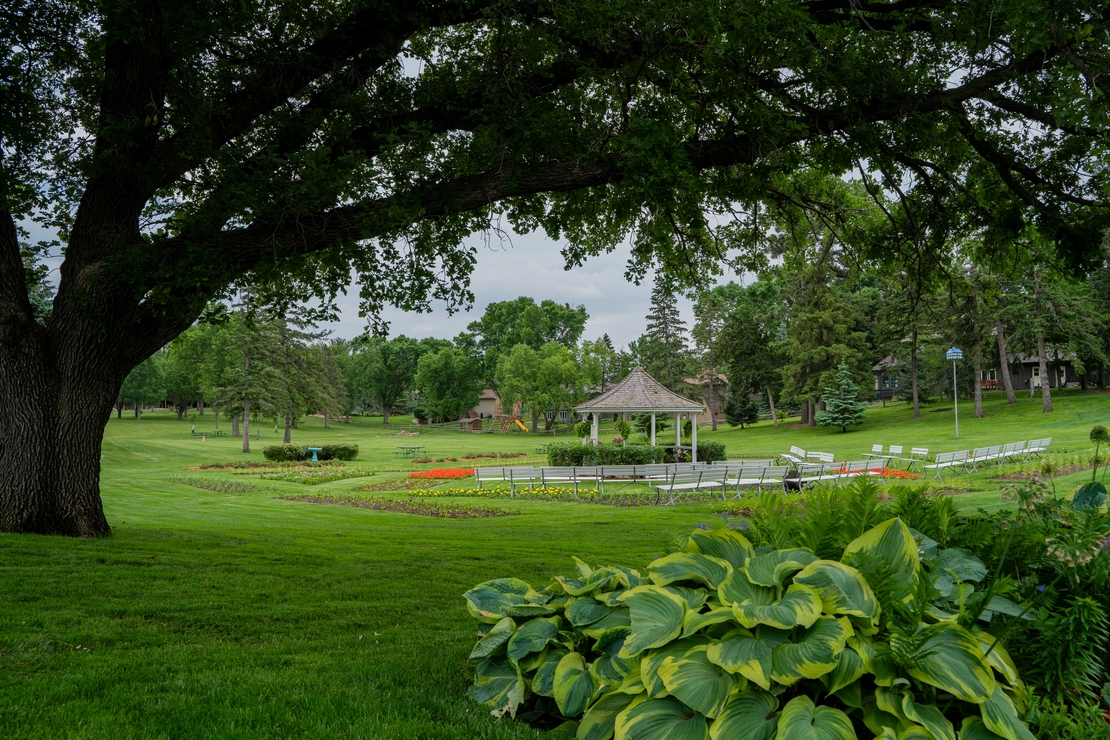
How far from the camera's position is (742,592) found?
2455 millimetres

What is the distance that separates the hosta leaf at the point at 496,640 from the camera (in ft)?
10.7

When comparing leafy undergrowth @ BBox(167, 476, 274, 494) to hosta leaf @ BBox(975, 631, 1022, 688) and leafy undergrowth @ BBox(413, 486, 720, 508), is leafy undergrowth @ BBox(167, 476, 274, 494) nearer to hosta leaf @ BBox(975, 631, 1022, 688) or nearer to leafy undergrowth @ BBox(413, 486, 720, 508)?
leafy undergrowth @ BBox(413, 486, 720, 508)

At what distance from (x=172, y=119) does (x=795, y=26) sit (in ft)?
24.9

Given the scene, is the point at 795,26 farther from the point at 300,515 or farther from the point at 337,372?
the point at 337,372

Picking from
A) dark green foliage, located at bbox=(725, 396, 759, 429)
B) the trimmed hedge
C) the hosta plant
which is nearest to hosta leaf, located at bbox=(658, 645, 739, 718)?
the hosta plant

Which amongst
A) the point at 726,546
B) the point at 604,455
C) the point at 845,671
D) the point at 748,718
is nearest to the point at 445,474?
the point at 604,455

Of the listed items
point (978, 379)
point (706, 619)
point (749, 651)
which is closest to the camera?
point (749, 651)

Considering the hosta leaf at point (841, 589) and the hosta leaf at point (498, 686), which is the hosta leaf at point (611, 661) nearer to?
the hosta leaf at point (498, 686)

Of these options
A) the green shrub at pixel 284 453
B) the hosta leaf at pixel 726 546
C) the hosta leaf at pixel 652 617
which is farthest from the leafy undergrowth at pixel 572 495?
the green shrub at pixel 284 453

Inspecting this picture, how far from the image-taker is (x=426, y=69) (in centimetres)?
1002

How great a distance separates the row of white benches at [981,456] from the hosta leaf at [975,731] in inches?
792

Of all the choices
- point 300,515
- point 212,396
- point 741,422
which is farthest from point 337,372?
point 300,515

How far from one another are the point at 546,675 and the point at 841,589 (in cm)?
136

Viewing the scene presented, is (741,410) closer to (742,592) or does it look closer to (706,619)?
(742,592)
